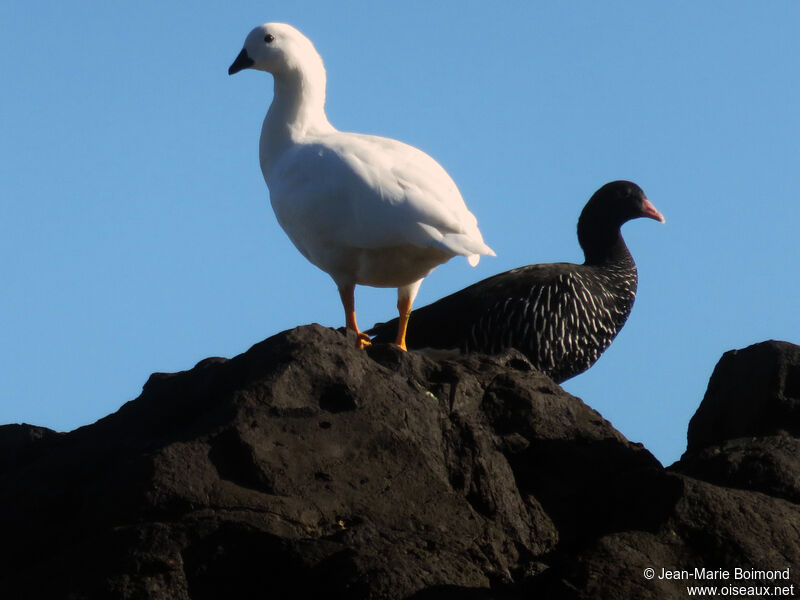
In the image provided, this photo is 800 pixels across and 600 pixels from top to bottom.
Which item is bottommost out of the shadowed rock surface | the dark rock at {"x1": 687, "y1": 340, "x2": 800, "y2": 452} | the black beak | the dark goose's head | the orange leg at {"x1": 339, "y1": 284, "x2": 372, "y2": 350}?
the shadowed rock surface

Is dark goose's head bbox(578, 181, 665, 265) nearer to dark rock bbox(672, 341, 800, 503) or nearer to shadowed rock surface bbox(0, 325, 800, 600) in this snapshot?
dark rock bbox(672, 341, 800, 503)

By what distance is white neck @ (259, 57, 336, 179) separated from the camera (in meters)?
9.78

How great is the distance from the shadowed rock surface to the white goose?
2.14 meters

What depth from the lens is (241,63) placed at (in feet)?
33.6

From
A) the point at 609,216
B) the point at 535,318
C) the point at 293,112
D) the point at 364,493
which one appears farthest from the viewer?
the point at 609,216

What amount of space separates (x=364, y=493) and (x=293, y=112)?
17.1ft

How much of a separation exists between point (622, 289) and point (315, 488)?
6.43 meters

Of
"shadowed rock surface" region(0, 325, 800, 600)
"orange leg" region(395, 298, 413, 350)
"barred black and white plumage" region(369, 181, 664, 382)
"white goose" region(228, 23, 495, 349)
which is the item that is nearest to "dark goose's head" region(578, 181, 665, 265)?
"barred black and white plumage" region(369, 181, 664, 382)

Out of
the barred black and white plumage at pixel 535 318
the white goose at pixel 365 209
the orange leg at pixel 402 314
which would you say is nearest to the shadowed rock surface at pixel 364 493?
the white goose at pixel 365 209

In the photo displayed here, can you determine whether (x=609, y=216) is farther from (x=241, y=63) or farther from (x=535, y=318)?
(x=241, y=63)

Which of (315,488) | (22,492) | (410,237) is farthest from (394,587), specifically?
(410,237)

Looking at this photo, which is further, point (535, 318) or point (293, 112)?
point (535, 318)

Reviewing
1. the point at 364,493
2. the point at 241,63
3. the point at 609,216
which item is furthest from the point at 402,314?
the point at 364,493

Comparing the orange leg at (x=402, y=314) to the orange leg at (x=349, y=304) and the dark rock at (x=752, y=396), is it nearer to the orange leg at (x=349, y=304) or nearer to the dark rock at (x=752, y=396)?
the orange leg at (x=349, y=304)
